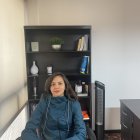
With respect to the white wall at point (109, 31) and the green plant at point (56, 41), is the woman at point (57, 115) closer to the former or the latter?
the green plant at point (56, 41)

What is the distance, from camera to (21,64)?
3205mm

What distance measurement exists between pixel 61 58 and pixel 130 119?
5.08 ft

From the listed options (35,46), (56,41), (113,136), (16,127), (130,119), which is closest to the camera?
(130,119)

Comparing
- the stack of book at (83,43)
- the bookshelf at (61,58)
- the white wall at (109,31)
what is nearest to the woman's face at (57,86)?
the bookshelf at (61,58)

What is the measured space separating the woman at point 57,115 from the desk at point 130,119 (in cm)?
58

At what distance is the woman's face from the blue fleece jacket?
54 millimetres

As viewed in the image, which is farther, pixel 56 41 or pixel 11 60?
pixel 56 41

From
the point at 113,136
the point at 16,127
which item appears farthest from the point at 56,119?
the point at 113,136

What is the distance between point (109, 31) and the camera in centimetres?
358

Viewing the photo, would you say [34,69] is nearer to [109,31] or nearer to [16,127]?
[16,127]

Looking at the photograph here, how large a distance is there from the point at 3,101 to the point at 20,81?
77 cm

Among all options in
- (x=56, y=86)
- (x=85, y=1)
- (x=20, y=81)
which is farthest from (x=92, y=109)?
(x=85, y=1)

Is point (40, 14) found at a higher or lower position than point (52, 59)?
higher

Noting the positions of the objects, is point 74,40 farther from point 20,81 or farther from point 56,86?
point 56,86
